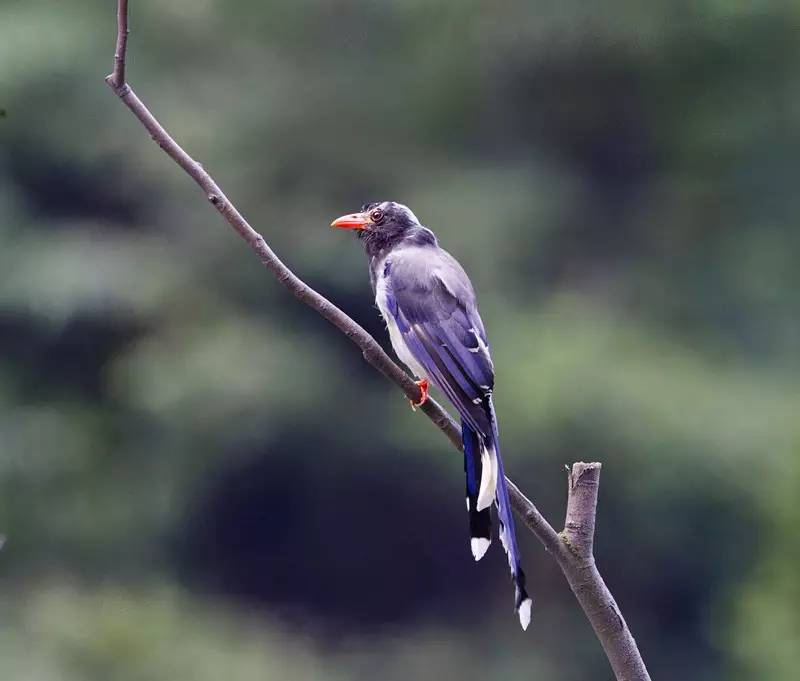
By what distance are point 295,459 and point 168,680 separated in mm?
3454

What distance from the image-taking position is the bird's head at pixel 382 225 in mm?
5113

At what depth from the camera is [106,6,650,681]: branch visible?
3021 mm

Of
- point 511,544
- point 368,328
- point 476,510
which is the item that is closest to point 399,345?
point 476,510

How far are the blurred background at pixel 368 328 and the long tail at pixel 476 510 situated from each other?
7599 mm

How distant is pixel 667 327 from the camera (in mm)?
14102

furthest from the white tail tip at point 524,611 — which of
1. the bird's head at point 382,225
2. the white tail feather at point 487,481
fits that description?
the bird's head at point 382,225

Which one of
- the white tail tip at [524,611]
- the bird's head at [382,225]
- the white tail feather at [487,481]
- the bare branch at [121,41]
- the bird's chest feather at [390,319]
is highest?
the bird's head at [382,225]

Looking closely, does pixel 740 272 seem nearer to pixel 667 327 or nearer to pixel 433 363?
pixel 667 327

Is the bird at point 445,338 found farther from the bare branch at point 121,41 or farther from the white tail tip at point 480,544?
the bare branch at point 121,41

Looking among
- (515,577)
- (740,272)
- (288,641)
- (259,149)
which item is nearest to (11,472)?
(288,641)

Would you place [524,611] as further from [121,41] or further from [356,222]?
[356,222]

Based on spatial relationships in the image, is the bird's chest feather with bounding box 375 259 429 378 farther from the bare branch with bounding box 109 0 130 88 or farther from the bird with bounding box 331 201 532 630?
the bare branch with bounding box 109 0 130 88

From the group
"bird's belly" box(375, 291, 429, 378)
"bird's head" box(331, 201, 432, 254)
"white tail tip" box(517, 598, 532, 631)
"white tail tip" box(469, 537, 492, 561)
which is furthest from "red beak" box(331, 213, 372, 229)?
"white tail tip" box(517, 598, 532, 631)

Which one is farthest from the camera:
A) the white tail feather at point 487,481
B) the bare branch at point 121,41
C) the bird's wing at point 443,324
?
the bird's wing at point 443,324
